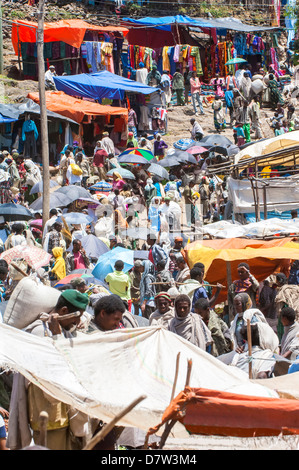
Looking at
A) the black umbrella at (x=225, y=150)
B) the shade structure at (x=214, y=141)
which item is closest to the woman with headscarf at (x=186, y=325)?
the black umbrella at (x=225, y=150)

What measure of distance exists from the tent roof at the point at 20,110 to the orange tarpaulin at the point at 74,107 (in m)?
0.31

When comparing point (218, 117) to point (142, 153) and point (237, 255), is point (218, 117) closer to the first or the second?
point (142, 153)

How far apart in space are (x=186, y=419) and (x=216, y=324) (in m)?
3.87

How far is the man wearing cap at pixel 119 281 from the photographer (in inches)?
446

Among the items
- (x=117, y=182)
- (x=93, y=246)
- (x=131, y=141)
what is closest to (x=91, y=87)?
(x=131, y=141)

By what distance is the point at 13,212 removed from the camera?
1516 cm

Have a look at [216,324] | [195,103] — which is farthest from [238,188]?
[195,103]

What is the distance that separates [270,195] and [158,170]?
18.1 ft

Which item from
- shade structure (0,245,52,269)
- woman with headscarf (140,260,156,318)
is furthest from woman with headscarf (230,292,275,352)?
shade structure (0,245,52,269)

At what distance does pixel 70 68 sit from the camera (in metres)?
27.7

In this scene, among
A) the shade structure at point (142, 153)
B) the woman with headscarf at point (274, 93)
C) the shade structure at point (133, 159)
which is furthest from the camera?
the woman with headscarf at point (274, 93)

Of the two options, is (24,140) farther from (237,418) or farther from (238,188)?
(237,418)

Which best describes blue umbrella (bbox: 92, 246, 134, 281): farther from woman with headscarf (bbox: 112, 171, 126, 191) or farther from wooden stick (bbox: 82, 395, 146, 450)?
wooden stick (bbox: 82, 395, 146, 450)

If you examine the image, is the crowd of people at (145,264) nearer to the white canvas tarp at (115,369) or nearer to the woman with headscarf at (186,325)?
the woman with headscarf at (186,325)
